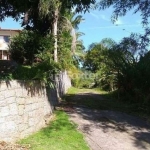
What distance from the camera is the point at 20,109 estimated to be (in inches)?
310

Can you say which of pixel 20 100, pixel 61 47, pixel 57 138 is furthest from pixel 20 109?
pixel 61 47

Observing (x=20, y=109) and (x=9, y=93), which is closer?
(x=9, y=93)

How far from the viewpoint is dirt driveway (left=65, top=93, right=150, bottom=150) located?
8.35m

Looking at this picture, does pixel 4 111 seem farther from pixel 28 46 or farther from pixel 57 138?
pixel 28 46

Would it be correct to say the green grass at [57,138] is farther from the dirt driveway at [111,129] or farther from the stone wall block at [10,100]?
the stone wall block at [10,100]

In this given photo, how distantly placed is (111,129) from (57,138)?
2.24 metres

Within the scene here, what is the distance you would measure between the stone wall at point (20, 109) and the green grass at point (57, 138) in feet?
0.84

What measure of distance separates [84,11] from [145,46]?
10.2ft

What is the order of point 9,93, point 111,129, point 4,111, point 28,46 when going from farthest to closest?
1. point 28,46
2. point 111,129
3. point 9,93
4. point 4,111

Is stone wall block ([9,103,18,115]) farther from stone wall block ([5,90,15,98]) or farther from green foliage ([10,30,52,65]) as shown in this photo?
green foliage ([10,30,52,65])

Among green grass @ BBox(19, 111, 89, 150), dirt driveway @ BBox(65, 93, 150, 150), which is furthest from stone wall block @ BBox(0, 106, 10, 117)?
dirt driveway @ BBox(65, 93, 150, 150)

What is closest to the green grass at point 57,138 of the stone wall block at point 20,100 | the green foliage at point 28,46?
the stone wall block at point 20,100

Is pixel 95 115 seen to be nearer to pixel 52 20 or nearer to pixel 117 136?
pixel 117 136

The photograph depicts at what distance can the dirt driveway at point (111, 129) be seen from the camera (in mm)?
8352
